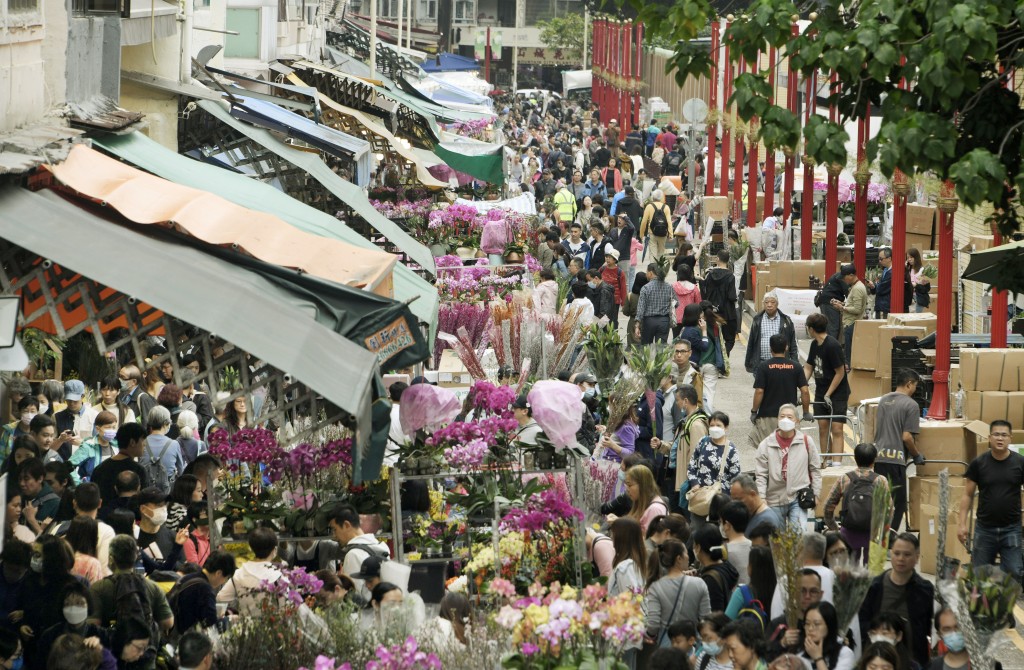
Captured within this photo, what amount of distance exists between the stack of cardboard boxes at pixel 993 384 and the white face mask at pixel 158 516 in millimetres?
7078

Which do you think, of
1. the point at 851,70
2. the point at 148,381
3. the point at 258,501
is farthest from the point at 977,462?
the point at 148,381

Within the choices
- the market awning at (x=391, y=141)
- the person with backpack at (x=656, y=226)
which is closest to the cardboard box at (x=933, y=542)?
the person with backpack at (x=656, y=226)

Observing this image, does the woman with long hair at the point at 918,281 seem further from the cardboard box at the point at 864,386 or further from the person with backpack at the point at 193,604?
the person with backpack at the point at 193,604

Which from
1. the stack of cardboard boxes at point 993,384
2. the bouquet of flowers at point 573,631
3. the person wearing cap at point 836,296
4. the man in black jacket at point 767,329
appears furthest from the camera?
the person wearing cap at point 836,296

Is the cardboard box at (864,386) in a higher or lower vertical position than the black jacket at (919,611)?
lower

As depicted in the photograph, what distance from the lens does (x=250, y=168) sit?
19.3m

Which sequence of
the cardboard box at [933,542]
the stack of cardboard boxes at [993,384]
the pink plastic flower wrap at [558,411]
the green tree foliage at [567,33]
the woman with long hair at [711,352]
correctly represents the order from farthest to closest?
1. the green tree foliage at [567,33]
2. the woman with long hair at [711,352]
3. the stack of cardboard boxes at [993,384]
4. the cardboard box at [933,542]
5. the pink plastic flower wrap at [558,411]

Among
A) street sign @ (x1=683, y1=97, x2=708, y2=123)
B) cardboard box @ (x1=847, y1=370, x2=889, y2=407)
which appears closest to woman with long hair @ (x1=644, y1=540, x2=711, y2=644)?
cardboard box @ (x1=847, y1=370, x2=889, y2=407)

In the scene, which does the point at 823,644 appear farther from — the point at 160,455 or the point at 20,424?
the point at 20,424

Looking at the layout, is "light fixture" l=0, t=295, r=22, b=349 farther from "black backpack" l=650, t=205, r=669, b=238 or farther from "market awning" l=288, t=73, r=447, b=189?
"market awning" l=288, t=73, r=447, b=189

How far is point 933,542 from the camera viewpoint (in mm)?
12469

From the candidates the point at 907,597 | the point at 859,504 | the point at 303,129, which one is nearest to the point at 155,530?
the point at 907,597

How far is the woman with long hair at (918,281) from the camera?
21.6 metres

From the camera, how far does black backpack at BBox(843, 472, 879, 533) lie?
11.2 m
